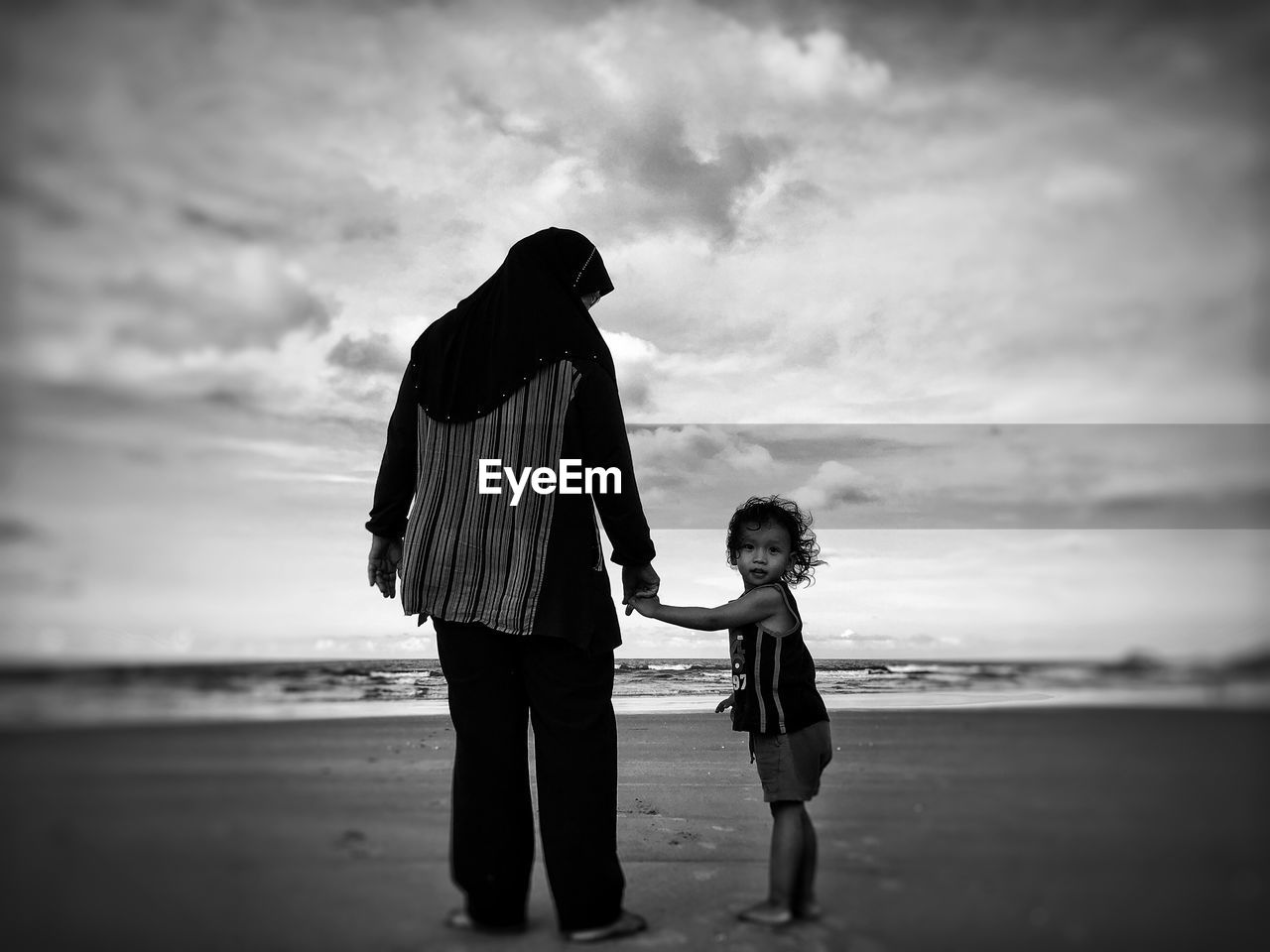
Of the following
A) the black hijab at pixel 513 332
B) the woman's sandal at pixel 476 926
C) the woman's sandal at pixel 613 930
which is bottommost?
the woman's sandal at pixel 476 926

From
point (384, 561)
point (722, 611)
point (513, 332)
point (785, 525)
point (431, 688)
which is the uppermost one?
point (513, 332)

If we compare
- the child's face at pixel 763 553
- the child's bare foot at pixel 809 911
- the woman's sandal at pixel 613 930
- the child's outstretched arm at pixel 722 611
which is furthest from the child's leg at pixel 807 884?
the child's face at pixel 763 553

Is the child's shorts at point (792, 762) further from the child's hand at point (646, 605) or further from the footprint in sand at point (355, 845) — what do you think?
the footprint in sand at point (355, 845)

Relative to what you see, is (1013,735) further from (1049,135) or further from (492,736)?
(492,736)

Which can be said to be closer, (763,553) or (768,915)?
(768,915)

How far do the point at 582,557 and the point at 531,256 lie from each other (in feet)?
2.56

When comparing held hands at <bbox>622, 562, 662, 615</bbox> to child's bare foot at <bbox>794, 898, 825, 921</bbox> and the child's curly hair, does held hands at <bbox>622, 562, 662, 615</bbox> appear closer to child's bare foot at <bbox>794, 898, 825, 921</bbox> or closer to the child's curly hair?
the child's curly hair

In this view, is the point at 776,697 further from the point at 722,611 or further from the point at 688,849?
→ the point at 688,849

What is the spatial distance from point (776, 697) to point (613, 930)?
648 mm

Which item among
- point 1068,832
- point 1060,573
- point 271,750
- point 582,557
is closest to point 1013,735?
point 1060,573

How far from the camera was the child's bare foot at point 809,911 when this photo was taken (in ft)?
6.86

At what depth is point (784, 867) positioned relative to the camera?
208cm

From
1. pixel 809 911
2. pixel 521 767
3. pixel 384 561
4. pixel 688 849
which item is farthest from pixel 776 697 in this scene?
pixel 384 561

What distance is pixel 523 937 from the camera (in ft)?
6.63
